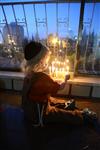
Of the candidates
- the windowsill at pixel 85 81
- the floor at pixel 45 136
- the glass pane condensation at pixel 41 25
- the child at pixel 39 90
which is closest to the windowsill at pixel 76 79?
the windowsill at pixel 85 81

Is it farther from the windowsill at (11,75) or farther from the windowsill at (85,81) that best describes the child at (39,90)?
the windowsill at (11,75)

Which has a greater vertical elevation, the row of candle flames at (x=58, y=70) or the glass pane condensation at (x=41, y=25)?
the glass pane condensation at (x=41, y=25)

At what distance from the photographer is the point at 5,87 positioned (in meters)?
3.03

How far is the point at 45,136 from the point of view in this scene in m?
2.02

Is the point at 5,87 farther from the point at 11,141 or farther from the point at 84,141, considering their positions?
the point at 84,141

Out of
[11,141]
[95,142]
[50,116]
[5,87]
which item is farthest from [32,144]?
[5,87]

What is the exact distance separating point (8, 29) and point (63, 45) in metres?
0.76

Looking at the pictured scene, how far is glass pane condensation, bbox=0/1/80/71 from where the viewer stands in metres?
2.51

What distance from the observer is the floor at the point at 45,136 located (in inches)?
73.8

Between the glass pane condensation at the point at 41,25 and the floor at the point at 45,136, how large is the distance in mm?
978

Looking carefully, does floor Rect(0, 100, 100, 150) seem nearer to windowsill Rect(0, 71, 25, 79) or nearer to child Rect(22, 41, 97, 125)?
child Rect(22, 41, 97, 125)

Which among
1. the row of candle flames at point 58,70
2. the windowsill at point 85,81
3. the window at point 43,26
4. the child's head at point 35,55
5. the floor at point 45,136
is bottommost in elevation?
the floor at point 45,136

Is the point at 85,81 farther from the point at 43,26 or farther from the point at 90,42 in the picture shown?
the point at 43,26

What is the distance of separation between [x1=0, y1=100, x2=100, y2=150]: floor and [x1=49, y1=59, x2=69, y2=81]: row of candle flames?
1.96 feet
